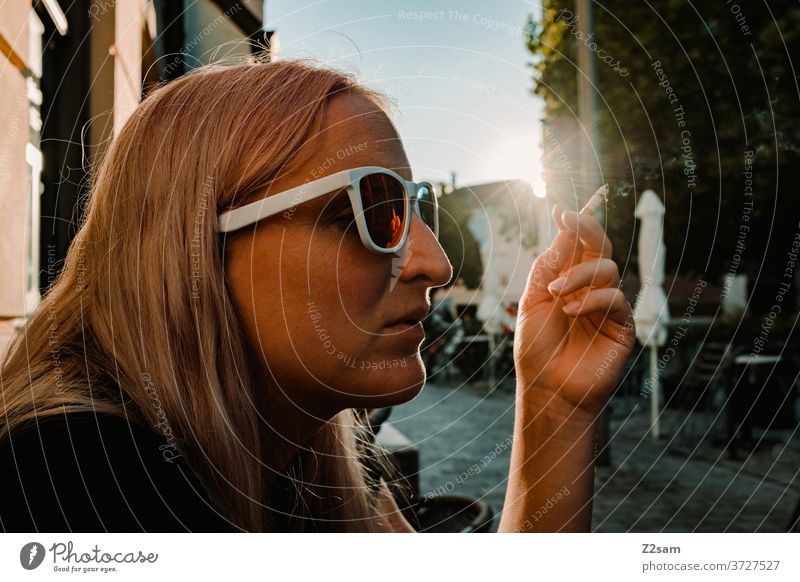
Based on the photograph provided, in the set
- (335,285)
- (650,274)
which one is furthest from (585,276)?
(650,274)

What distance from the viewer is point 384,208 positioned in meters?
0.95

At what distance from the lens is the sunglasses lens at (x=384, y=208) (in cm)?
93

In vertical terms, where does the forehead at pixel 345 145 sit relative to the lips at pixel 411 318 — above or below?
above

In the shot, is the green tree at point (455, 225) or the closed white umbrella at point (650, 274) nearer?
the green tree at point (455, 225)

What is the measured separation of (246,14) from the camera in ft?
5.23

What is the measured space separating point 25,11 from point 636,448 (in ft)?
16.3

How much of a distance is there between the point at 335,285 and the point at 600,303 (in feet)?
1.35

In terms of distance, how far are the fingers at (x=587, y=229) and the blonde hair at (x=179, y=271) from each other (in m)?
0.40

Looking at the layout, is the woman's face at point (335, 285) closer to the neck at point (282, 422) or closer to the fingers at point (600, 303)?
the neck at point (282, 422)

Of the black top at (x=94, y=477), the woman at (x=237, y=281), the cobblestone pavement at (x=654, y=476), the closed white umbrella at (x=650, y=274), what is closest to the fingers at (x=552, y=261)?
the woman at (x=237, y=281)

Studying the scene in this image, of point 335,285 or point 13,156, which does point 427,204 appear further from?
point 13,156

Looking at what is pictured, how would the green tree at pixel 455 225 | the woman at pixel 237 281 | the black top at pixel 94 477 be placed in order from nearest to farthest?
the black top at pixel 94 477
the woman at pixel 237 281
the green tree at pixel 455 225
